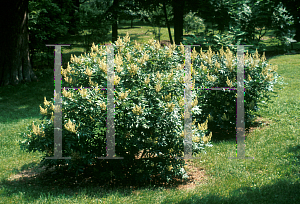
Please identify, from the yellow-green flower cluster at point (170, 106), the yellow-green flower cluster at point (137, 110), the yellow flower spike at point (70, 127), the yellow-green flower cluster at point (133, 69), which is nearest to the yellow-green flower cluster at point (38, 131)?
the yellow flower spike at point (70, 127)

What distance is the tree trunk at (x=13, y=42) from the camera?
455 inches

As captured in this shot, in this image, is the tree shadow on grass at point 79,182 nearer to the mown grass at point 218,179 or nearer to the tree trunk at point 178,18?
the mown grass at point 218,179

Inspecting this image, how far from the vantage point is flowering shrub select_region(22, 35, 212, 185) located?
445 centimetres

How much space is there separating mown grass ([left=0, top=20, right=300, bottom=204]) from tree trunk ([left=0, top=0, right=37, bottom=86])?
4.58 m

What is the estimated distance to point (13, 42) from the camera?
11.8m

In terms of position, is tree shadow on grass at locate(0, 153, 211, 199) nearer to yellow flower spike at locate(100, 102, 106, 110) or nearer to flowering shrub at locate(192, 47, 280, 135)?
yellow flower spike at locate(100, 102, 106, 110)

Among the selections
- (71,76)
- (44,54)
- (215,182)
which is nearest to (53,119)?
(71,76)

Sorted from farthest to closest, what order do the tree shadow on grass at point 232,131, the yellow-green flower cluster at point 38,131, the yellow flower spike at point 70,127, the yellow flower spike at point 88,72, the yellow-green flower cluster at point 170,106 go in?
1. the tree shadow on grass at point 232,131
2. the yellow flower spike at point 88,72
3. the yellow-green flower cluster at point 170,106
4. the yellow-green flower cluster at point 38,131
5. the yellow flower spike at point 70,127

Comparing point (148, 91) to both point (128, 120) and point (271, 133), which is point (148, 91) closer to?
point (128, 120)

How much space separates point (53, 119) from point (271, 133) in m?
4.95

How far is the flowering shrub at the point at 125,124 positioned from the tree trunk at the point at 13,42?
26.1 ft

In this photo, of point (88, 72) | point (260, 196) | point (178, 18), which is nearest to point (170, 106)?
point (88, 72)

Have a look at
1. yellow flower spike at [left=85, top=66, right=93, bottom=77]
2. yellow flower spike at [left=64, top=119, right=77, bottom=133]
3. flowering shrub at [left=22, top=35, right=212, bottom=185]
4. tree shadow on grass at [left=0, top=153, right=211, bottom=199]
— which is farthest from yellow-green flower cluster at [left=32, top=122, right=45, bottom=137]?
yellow flower spike at [left=85, top=66, right=93, bottom=77]

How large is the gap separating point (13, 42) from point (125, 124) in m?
9.38
